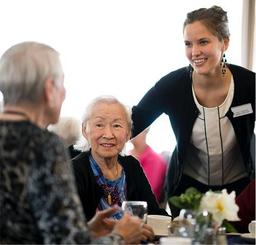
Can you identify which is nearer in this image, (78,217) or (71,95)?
(78,217)

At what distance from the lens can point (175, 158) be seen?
342cm

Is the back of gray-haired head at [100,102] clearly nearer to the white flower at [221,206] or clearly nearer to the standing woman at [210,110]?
the standing woman at [210,110]

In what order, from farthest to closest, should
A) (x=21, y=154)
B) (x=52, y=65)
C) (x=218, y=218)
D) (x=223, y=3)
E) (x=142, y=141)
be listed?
1. (x=223, y=3)
2. (x=142, y=141)
3. (x=218, y=218)
4. (x=52, y=65)
5. (x=21, y=154)

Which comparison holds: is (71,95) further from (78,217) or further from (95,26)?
(78,217)

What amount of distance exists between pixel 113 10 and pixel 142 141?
109 centimetres

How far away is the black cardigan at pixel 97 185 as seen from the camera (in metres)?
2.83

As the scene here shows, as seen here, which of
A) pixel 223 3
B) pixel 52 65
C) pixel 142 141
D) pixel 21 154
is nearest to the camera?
pixel 21 154

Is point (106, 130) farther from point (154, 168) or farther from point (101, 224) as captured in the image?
point (154, 168)

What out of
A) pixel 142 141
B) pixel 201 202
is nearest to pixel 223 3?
pixel 142 141

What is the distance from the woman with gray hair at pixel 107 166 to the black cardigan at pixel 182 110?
36cm

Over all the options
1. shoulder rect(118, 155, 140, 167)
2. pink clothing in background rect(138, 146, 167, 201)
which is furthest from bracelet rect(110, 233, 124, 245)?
pink clothing in background rect(138, 146, 167, 201)

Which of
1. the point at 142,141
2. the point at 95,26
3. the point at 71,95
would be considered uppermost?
the point at 95,26

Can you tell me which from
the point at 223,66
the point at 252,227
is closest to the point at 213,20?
the point at 223,66

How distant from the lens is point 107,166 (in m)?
2.95
